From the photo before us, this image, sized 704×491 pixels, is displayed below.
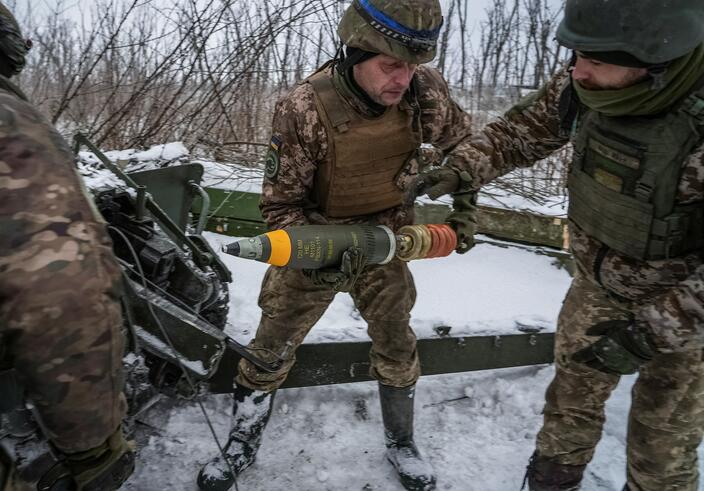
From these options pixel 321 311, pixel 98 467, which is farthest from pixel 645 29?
pixel 98 467

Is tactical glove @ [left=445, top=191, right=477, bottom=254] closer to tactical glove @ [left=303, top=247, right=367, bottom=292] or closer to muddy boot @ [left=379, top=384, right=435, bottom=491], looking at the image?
tactical glove @ [left=303, top=247, right=367, bottom=292]

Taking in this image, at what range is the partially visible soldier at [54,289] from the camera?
108 centimetres

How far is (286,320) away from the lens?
98.2 inches

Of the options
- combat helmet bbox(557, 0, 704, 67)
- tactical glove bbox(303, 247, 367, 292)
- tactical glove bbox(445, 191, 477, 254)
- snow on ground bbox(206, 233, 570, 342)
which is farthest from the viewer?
snow on ground bbox(206, 233, 570, 342)

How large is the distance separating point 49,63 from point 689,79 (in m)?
7.14

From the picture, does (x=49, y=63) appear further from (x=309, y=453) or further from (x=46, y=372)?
(x=46, y=372)

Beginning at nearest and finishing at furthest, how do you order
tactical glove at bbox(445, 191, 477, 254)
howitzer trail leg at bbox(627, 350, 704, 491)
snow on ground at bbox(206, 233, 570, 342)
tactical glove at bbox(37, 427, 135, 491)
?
tactical glove at bbox(37, 427, 135, 491), howitzer trail leg at bbox(627, 350, 704, 491), tactical glove at bbox(445, 191, 477, 254), snow on ground at bbox(206, 233, 570, 342)

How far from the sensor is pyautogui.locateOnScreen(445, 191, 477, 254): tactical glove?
2.43 m

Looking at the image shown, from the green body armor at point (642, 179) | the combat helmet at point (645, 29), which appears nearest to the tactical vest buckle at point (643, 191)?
the green body armor at point (642, 179)

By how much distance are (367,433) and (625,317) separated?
1.47 metres

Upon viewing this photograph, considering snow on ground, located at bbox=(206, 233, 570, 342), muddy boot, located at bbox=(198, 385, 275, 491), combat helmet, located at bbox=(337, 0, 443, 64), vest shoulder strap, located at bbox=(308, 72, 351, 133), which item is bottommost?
snow on ground, located at bbox=(206, 233, 570, 342)

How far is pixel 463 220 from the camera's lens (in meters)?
2.45

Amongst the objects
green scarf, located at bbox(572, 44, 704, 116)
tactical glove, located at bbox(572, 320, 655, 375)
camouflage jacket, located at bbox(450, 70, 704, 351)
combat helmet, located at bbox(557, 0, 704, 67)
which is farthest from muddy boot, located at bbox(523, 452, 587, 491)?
combat helmet, located at bbox(557, 0, 704, 67)

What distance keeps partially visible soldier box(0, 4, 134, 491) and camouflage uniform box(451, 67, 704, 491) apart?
5.16 ft
